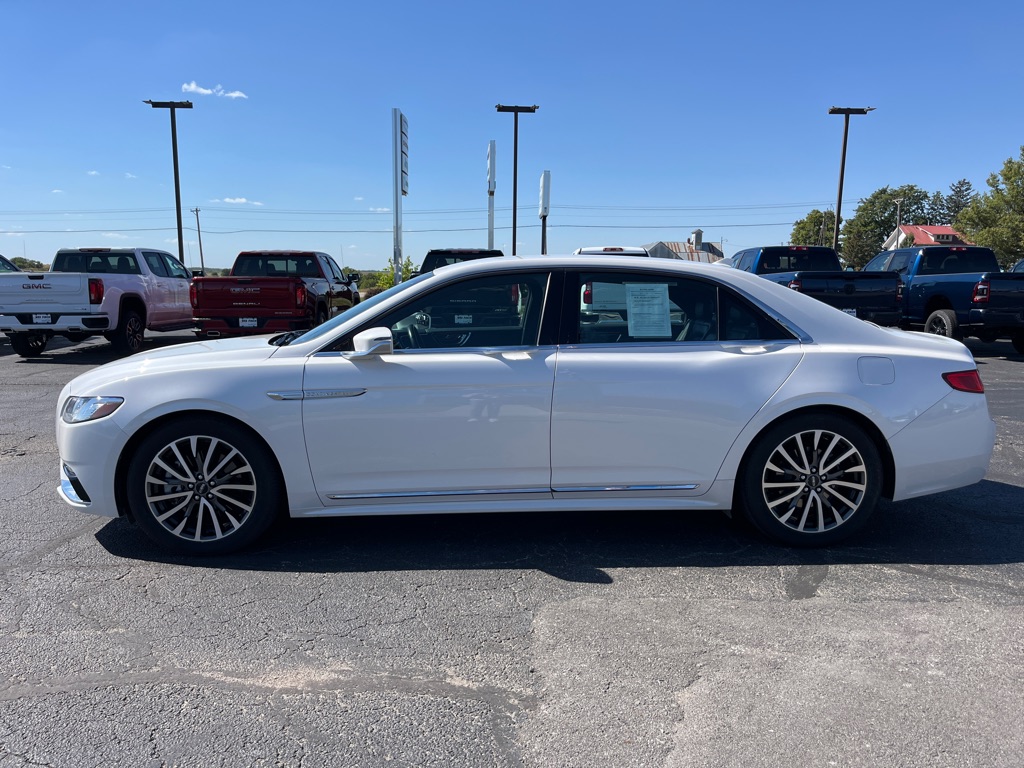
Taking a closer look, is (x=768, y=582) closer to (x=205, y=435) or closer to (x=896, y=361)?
(x=896, y=361)

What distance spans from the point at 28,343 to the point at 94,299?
182cm

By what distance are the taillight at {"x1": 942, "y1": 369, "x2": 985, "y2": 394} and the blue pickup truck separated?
9633 mm

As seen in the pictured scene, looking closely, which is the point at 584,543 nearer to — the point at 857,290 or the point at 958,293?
the point at 857,290

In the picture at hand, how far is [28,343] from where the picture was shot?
1286 cm

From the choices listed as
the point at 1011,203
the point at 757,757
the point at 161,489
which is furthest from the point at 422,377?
the point at 1011,203

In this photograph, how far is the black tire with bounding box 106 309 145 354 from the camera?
507 inches

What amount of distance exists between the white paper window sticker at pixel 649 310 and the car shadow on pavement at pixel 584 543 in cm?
116

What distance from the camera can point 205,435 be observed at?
391cm

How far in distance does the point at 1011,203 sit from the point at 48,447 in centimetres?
5415

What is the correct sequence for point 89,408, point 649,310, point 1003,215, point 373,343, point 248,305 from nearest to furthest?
point 373,343 → point 89,408 → point 649,310 → point 248,305 → point 1003,215

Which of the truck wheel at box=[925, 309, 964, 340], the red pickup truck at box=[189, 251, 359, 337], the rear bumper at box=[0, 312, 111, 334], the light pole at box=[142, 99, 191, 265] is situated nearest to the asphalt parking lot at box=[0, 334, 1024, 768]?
the red pickup truck at box=[189, 251, 359, 337]

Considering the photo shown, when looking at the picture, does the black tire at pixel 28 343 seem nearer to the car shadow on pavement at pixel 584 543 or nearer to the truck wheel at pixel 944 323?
the car shadow on pavement at pixel 584 543

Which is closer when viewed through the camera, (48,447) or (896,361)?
(896,361)

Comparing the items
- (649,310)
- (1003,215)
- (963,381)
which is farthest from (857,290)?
(1003,215)
